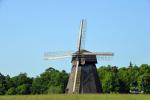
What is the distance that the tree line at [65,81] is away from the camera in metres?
88.3

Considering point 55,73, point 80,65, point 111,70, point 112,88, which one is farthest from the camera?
point 55,73

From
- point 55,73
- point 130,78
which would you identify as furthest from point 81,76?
point 55,73

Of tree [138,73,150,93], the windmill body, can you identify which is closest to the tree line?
tree [138,73,150,93]

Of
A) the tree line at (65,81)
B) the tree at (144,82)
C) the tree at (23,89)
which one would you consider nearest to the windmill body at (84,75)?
the tree line at (65,81)

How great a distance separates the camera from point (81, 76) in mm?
58656

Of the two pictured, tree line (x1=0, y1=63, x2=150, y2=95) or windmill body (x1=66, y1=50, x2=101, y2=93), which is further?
tree line (x1=0, y1=63, x2=150, y2=95)

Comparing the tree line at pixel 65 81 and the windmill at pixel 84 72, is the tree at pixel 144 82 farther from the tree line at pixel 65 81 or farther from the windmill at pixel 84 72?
the windmill at pixel 84 72

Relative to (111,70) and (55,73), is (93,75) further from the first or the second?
(55,73)

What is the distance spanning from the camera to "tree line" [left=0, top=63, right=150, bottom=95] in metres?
88.3

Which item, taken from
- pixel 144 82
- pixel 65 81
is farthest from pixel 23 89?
pixel 144 82

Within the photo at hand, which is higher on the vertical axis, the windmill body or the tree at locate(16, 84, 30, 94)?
the tree at locate(16, 84, 30, 94)

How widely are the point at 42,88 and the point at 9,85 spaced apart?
239 inches

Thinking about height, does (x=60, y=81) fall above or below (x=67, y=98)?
above

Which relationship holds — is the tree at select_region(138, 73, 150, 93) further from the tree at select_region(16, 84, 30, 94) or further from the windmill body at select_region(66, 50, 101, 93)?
the windmill body at select_region(66, 50, 101, 93)
